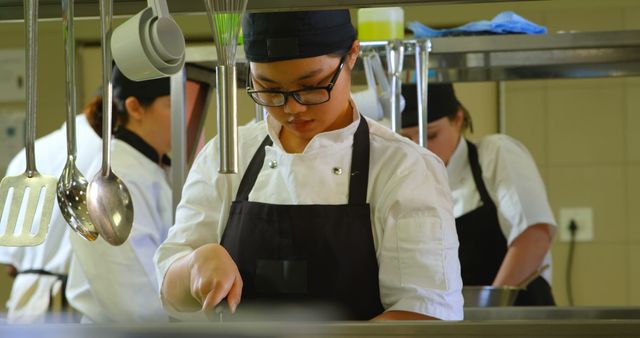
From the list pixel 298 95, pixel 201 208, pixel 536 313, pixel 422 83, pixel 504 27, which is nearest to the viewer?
pixel 298 95

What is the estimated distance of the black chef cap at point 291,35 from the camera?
1349 millimetres

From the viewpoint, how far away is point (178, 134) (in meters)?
1.86

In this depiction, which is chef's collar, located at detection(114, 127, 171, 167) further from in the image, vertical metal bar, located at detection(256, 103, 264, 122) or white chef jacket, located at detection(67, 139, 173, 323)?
vertical metal bar, located at detection(256, 103, 264, 122)

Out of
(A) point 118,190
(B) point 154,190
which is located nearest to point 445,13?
(B) point 154,190

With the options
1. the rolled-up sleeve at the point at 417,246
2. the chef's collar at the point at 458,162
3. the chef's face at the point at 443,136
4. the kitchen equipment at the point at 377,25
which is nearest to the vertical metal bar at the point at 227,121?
the rolled-up sleeve at the point at 417,246

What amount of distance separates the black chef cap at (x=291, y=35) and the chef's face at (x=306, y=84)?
11mm

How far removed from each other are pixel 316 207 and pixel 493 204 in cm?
136

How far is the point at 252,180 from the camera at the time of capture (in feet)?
4.92

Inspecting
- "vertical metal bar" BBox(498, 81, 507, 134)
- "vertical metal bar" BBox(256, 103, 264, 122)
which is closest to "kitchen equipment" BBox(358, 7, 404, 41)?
"vertical metal bar" BBox(256, 103, 264, 122)

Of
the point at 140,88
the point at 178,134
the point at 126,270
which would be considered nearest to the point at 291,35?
the point at 178,134

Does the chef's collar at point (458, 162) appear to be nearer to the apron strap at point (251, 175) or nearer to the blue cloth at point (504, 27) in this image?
the blue cloth at point (504, 27)

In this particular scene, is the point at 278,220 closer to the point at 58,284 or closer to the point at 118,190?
the point at 118,190

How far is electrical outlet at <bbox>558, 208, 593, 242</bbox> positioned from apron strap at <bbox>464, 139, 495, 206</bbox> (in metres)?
1.02

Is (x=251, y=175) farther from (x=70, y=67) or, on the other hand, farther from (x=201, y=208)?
(x=70, y=67)
